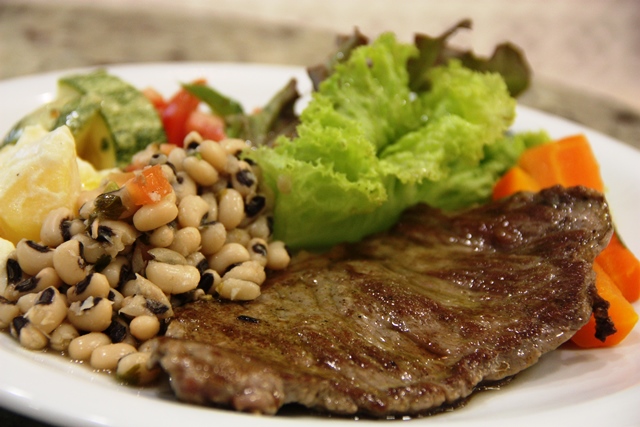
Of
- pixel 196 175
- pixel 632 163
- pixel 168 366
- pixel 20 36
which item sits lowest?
pixel 20 36

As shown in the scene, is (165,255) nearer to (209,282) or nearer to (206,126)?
(209,282)

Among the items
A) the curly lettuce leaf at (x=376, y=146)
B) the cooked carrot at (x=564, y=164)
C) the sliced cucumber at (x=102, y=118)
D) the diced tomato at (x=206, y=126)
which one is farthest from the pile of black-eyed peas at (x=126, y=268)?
the cooked carrot at (x=564, y=164)

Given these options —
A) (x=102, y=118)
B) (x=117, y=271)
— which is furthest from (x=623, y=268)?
(x=102, y=118)

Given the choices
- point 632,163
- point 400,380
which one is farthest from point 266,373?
point 632,163

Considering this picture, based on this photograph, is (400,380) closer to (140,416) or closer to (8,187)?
(140,416)

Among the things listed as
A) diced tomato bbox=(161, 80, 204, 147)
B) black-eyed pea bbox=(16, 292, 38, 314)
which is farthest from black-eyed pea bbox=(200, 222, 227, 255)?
diced tomato bbox=(161, 80, 204, 147)
